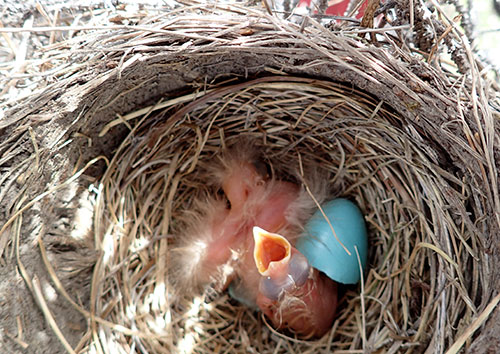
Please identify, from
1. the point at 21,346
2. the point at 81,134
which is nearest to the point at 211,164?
the point at 81,134

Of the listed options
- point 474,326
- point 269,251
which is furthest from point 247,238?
point 474,326

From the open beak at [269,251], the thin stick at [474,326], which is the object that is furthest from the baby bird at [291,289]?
the thin stick at [474,326]

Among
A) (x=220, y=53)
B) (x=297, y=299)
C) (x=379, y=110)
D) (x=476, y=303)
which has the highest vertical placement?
(x=220, y=53)

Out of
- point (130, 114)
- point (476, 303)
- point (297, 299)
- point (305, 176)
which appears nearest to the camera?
point (476, 303)

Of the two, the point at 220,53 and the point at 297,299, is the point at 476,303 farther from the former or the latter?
the point at 220,53

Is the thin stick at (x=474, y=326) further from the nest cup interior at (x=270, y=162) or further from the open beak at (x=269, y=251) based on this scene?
the open beak at (x=269, y=251)

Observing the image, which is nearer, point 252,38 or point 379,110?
point 252,38

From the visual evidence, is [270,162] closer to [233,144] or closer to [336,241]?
[233,144]
